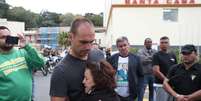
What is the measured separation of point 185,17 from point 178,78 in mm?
30039

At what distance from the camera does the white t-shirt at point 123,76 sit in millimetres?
8219

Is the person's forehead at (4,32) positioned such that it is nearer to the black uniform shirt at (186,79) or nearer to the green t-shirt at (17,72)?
the green t-shirt at (17,72)

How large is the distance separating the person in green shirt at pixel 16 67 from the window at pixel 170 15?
3120cm

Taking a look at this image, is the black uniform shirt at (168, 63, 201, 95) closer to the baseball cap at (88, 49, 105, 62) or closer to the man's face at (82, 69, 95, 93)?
the baseball cap at (88, 49, 105, 62)

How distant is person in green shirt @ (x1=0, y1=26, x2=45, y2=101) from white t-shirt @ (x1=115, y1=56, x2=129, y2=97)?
2.59 meters

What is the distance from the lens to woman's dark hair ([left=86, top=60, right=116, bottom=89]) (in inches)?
157

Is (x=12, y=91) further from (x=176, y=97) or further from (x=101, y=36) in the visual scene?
(x=101, y=36)

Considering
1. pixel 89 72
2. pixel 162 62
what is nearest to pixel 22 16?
pixel 162 62

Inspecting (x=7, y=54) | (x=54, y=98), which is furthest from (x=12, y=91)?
(x=54, y=98)

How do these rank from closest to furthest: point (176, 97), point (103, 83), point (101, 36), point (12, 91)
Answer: point (103, 83), point (12, 91), point (176, 97), point (101, 36)

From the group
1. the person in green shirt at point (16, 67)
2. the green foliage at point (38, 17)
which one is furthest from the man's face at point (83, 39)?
the green foliage at point (38, 17)

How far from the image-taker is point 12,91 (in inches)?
221

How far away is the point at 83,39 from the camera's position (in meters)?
4.18

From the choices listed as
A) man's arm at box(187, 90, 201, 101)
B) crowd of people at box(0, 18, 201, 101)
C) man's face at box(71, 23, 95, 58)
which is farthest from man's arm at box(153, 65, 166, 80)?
man's face at box(71, 23, 95, 58)
